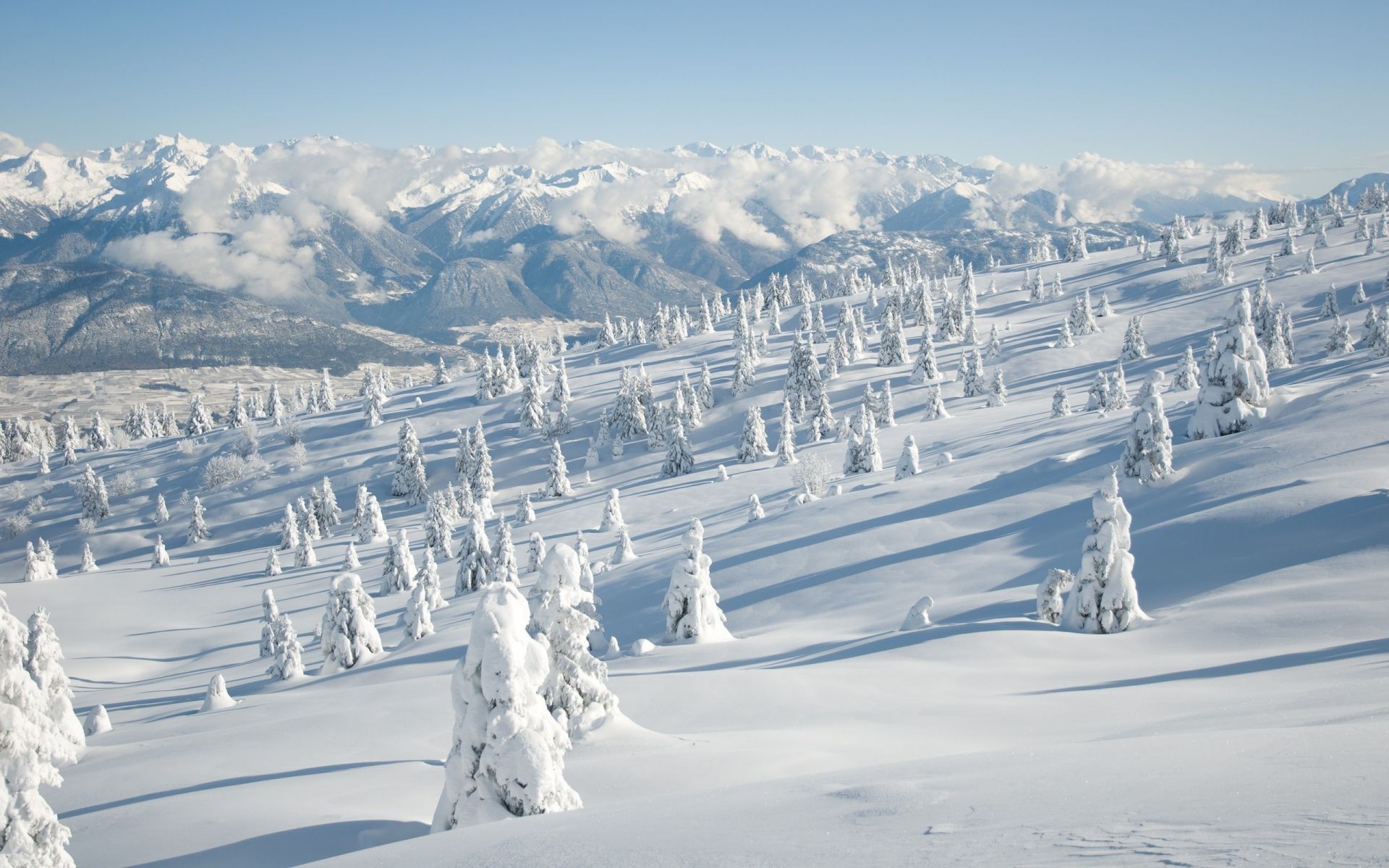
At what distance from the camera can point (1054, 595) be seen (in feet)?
91.0

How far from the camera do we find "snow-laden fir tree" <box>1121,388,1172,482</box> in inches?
1542

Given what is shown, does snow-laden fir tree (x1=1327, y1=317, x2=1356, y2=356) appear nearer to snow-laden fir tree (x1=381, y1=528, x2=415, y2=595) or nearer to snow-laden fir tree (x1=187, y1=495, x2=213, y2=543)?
snow-laden fir tree (x1=381, y1=528, x2=415, y2=595)

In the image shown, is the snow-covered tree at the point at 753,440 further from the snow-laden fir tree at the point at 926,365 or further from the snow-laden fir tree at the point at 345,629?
the snow-laden fir tree at the point at 345,629

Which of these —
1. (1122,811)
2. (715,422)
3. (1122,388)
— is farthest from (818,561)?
(715,422)

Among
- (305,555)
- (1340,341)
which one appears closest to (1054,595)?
(1340,341)

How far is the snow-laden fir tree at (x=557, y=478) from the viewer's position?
301ft

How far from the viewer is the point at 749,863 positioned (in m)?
6.95

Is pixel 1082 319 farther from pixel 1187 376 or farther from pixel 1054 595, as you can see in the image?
pixel 1054 595

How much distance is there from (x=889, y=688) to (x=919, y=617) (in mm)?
8613

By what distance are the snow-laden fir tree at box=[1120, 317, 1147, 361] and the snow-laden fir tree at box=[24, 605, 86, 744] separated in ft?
362

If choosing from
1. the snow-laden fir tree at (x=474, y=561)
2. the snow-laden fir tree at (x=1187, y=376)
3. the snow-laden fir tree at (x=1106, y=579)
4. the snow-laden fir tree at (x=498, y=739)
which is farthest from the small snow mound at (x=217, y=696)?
the snow-laden fir tree at (x=1187, y=376)

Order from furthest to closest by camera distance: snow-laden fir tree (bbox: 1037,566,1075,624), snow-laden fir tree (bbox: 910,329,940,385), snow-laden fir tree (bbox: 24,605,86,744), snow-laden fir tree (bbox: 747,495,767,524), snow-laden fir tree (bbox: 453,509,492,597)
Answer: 1. snow-laden fir tree (bbox: 910,329,940,385)
2. snow-laden fir tree (bbox: 453,509,492,597)
3. snow-laden fir tree (bbox: 747,495,767,524)
4. snow-laden fir tree (bbox: 1037,566,1075,624)
5. snow-laden fir tree (bbox: 24,605,86,744)

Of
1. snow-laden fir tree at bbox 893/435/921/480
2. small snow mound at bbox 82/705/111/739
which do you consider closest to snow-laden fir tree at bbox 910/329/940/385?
snow-laden fir tree at bbox 893/435/921/480

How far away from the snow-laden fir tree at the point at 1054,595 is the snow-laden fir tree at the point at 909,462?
33.9 m
